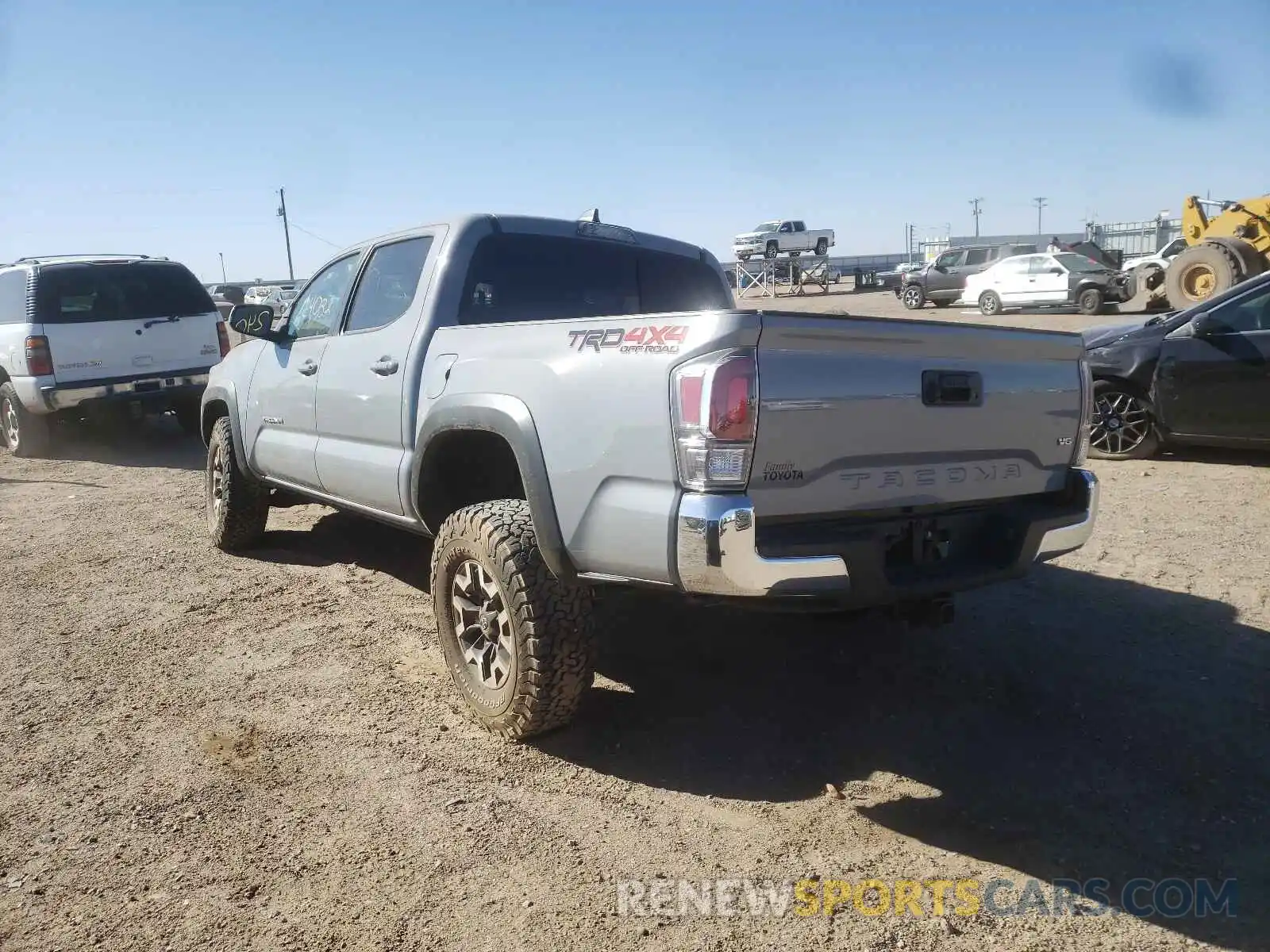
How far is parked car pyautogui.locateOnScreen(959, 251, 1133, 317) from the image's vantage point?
70.7 feet

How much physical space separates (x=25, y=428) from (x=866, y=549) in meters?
10.3

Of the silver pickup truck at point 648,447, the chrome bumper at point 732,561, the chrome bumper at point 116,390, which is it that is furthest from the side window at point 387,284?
the chrome bumper at point 116,390

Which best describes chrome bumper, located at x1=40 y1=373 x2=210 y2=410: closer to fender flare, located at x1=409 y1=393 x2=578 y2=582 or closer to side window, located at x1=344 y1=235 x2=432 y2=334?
side window, located at x1=344 y1=235 x2=432 y2=334

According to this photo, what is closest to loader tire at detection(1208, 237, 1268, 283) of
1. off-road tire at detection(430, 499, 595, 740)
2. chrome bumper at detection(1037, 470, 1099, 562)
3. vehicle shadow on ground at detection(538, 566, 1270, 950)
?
vehicle shadow on ground at detection(538, 566, 1270, 950)

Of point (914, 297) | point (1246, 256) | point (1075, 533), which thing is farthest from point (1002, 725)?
point (914, 297)

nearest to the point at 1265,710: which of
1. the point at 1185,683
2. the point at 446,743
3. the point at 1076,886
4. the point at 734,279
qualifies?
the point at 1185,683

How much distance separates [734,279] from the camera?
43250mm

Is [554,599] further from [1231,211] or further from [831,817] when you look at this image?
[1231,211]

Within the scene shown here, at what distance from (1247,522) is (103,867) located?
633cm

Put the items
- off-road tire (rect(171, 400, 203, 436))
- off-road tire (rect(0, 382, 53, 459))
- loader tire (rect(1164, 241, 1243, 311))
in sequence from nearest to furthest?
off-road tire (rect(0, 382, 53, 459)), off-road tire (rect(171, 400, 203, 436)), loader tire (rect(1164, 241, 1243, 311))

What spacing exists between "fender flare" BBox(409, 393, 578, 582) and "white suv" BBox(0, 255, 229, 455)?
7.49 metres

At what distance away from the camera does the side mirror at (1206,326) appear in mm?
7145

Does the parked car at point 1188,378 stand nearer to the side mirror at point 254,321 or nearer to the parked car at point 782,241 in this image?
the side mirror at point 254,321

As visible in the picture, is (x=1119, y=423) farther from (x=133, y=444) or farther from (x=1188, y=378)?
(x=133, y=444)
